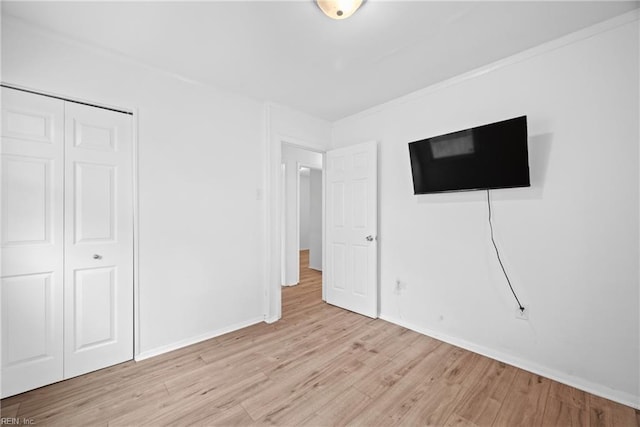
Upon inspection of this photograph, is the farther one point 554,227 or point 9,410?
point 554,227

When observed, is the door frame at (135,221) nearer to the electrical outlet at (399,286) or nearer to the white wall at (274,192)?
the white wall at (274,192)

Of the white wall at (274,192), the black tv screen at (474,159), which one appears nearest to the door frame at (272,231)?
the white wall at (274,192)

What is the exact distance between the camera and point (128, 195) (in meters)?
2.24

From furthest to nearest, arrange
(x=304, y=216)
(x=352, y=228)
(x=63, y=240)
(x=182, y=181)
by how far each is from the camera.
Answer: (x=304, y=216)
(x=352, y=228)
(x=182, y=181)
(x=63, y=240)

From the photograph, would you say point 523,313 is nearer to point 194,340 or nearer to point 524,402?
point 524,402

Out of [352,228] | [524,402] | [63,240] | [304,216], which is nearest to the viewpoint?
[524,402]

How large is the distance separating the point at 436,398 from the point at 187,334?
7.13 feet

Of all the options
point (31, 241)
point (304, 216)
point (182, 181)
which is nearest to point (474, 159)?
point (182, 181)

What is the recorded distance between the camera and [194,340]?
257cm

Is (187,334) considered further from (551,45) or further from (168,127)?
(551,45)

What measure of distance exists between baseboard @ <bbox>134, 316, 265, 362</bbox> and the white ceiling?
249 cm

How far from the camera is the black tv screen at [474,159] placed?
2.03m

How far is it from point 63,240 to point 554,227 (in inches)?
145
